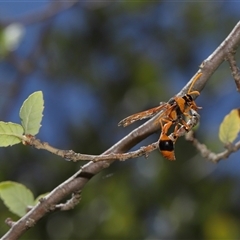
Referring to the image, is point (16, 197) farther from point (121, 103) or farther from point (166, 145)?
point (121, 103)

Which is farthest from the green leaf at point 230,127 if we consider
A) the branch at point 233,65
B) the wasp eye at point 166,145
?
the wasp eye at point 166,145

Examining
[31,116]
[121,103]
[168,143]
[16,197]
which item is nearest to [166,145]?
[168,143]

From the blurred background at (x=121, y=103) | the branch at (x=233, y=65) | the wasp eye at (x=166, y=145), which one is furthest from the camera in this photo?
the blurred background at (x=121, y=103)

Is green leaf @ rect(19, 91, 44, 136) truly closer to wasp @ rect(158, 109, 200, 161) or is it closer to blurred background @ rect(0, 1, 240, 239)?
wasp @ rect(158, 109, 200, 161)

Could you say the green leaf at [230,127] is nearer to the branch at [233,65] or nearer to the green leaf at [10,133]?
the branch at [233,65]

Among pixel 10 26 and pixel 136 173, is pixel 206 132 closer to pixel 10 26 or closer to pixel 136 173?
pixel 136 173

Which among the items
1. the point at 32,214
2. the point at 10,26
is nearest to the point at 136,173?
the point at 10,26
